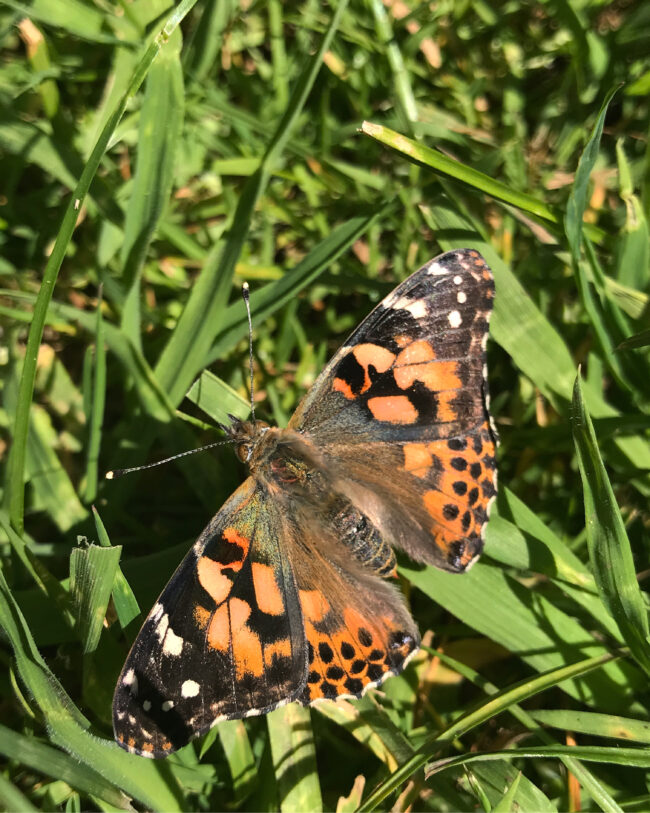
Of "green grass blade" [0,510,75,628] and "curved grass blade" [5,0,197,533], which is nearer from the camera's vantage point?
"curved grass blade" [5,0,197,533]

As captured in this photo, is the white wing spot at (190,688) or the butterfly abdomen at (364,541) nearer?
the white wing spot at (190,688)

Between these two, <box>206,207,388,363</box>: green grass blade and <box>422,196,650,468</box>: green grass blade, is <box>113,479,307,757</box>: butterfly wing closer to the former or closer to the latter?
<box>206,207,388,363</box>: green grass blade

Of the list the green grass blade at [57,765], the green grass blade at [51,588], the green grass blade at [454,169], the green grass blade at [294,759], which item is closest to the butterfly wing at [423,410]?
the green grass blade at [454,169]

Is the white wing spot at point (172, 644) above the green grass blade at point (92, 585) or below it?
below

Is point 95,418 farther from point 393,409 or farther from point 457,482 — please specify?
point 457,482

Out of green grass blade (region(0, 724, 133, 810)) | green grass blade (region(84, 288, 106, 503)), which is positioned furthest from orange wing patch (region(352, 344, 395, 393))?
green grass blade (region(0, 724, 133, 810))

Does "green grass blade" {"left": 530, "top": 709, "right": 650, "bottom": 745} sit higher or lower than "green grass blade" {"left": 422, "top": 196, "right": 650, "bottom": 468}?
lower

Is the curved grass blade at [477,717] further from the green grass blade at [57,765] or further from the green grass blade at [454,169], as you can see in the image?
the green grass blade at [454,169]
